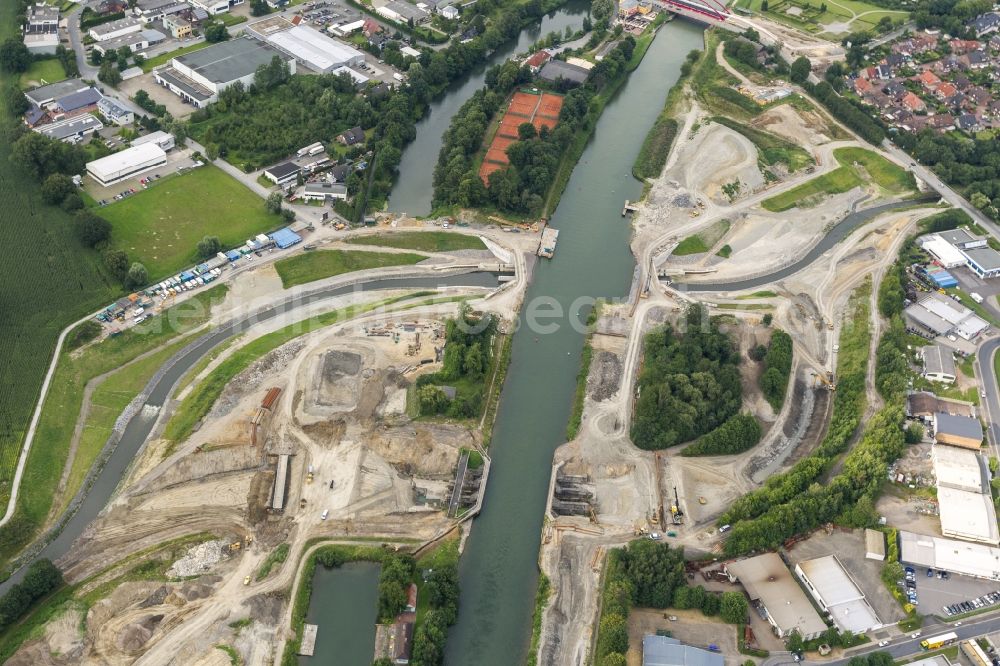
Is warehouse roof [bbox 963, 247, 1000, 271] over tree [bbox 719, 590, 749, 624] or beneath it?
over

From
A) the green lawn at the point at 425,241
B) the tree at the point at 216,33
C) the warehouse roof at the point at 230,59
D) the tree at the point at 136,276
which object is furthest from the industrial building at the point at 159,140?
the green lawn at the point at 425,241

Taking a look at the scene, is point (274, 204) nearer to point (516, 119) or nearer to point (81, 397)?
point (81, 397)

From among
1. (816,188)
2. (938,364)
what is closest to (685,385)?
(938,364)

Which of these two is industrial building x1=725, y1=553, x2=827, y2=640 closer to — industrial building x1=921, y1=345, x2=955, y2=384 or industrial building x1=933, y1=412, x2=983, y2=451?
industrial building x1=933, y1=412, x2=983, y2=451

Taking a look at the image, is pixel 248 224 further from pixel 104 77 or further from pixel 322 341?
pixel 104 77

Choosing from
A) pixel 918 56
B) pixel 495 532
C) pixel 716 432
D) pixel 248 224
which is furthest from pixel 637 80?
pixel 495 532

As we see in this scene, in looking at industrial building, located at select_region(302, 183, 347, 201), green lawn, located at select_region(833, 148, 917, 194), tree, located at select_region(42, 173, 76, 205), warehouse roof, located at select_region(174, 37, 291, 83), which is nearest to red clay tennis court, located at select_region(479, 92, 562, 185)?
industrial building, located at select_region(302, 183, 347, 201)

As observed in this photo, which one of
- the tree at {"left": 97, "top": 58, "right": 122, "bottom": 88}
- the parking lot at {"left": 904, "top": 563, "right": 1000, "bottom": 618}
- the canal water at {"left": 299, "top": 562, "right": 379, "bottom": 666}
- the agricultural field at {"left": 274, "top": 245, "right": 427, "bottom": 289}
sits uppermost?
the parking lot at {"left": 904, "top": 563, "right": 1000, "bottom": 618}
